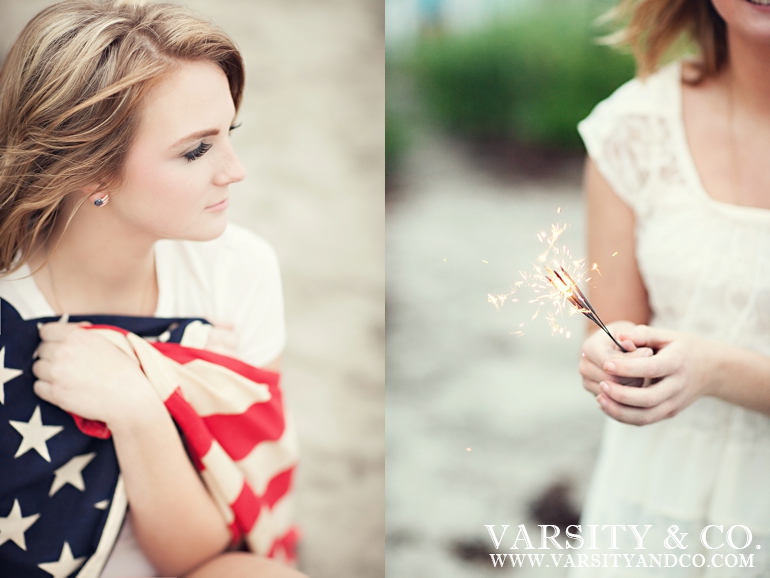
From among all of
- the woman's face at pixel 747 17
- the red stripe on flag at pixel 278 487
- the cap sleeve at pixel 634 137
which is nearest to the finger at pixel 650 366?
the cap sleeve at pixel 634 137

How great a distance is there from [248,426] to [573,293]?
0.59 meters

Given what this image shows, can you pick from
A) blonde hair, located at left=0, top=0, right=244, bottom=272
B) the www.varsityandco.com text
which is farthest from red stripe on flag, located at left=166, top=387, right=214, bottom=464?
the www.varsityandco.com text

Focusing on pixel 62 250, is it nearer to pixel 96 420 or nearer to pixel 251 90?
pixel 96 420

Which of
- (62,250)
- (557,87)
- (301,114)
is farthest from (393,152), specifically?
(62,250)

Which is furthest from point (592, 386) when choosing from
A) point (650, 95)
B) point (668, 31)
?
point (668, 31)

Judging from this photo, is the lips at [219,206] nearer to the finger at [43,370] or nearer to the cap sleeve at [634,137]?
the finger at [43,370]

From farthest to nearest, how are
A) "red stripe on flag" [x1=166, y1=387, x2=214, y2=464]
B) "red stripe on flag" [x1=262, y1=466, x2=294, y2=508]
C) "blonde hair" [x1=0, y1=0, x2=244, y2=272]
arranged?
"red stripe on flag" [x1=262, y1=466, x2=294, y2=508] < "red stripe on flag" [x1=166, y1=387, x2=214, y2=464] < "blonde hair" [x1=0, y1=0, x2=244, y2=272]

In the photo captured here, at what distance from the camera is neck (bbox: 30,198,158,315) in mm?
1065

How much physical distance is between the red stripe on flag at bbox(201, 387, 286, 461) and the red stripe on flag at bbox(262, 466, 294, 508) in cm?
7

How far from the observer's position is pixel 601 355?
3.52 ft

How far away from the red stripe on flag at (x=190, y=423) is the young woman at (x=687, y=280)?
626 millimetres

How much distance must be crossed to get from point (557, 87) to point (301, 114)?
0.46 metres

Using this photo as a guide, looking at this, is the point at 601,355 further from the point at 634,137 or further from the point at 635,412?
the point at 634,137

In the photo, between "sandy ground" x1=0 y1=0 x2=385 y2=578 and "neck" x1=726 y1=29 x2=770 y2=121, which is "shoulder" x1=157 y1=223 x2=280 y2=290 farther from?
"neck" x1=726 y1=29 x2=770 y2=121
